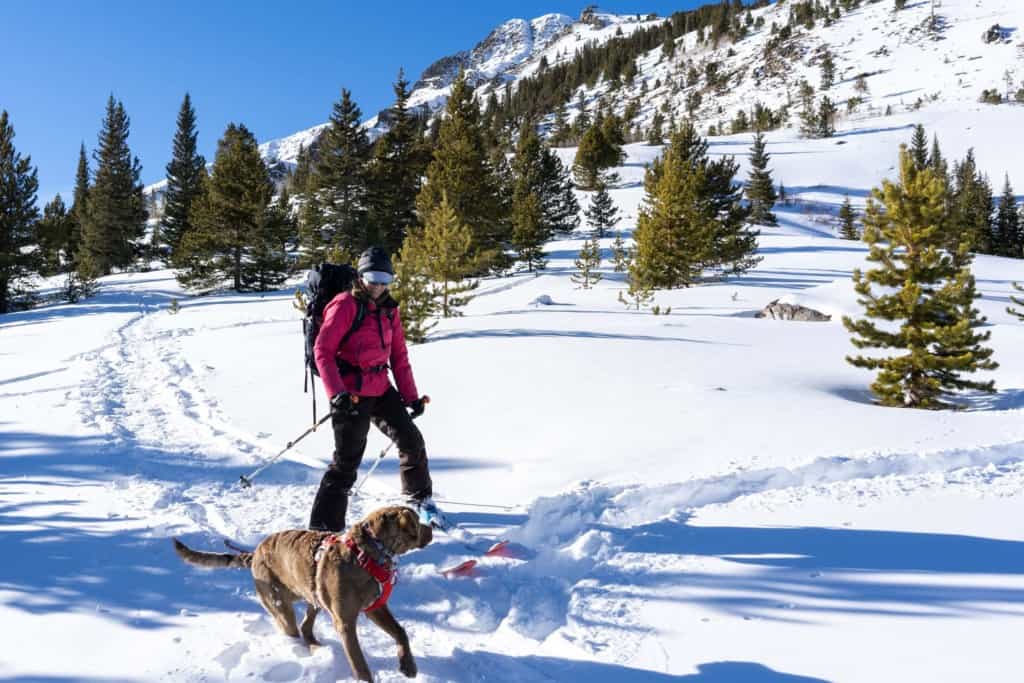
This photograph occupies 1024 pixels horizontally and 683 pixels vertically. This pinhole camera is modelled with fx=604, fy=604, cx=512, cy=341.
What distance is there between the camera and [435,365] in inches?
432

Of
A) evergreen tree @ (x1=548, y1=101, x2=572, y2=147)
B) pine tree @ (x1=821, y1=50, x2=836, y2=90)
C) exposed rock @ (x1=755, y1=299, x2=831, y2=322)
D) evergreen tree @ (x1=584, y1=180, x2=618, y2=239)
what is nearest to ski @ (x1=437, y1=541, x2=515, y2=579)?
exposed rock @ (x1=755, y1=299, x2=831, y2=322)

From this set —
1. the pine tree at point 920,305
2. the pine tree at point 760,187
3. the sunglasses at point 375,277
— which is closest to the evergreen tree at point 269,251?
the pine tree at point 920,305

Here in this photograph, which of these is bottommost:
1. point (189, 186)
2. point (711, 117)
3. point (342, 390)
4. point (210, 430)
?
point (210, 430)

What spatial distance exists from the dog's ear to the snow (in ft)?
2.02

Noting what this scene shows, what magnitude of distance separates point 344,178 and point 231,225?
238 inches

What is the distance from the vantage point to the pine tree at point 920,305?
9.64m

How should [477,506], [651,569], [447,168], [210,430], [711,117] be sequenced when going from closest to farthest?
[651,569]
[477,506]
[210,430]
[447,168]
[711,117]

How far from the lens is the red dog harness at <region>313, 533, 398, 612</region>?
279cm

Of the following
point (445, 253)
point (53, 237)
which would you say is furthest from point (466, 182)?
point (53, 237)

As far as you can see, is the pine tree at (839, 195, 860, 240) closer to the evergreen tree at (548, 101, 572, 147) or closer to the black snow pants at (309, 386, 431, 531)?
the evergreen tree at (548, 101, 572, 147)

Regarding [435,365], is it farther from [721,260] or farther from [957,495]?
[721,260]

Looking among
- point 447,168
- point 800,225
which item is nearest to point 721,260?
point 447,168

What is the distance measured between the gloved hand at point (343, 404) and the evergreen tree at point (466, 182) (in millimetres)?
21161

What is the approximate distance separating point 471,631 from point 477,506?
1.94m
